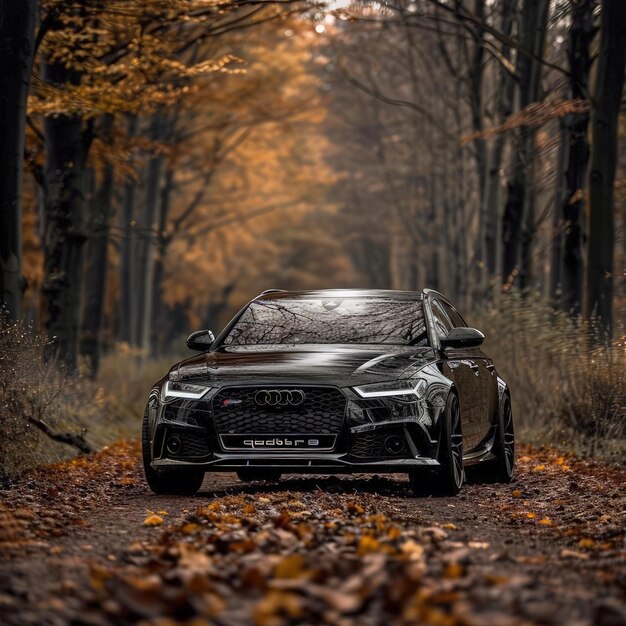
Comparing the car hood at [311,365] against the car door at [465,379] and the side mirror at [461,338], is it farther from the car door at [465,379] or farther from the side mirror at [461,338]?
the car door at [465,379]

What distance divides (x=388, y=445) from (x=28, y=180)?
724 inches

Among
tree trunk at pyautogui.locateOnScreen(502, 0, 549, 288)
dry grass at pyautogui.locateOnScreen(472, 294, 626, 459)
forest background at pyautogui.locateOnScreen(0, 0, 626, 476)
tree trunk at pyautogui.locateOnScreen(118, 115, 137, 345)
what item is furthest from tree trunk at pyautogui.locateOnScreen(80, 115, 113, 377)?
tree trunk at pyautogui.locateOnScreen(502, 0, 549, 288)

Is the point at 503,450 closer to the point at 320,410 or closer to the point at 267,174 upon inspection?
the point at 320,410

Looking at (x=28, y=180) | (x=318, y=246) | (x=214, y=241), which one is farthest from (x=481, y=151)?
(x=318, y=246)

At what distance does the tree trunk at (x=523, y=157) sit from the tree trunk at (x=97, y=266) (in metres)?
6.50

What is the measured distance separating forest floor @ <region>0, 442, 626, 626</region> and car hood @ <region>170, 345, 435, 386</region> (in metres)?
0.89

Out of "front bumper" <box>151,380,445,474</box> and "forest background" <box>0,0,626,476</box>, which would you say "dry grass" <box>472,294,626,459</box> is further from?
"front bumper" <box>151,380,445,474</box>

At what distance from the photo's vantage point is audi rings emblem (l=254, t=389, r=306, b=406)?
1059 centimetres

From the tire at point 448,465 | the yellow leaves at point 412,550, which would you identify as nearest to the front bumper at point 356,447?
the tire at point 448,465

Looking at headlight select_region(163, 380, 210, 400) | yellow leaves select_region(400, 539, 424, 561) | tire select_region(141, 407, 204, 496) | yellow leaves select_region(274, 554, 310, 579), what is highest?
headlight select_region(163, 380, 210, 400)

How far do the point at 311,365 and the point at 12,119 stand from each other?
4900 millimetres

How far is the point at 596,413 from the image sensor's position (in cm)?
1524

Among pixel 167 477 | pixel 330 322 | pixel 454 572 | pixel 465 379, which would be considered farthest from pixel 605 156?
pixel 454 572

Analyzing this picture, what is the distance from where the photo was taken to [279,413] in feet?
34.9
